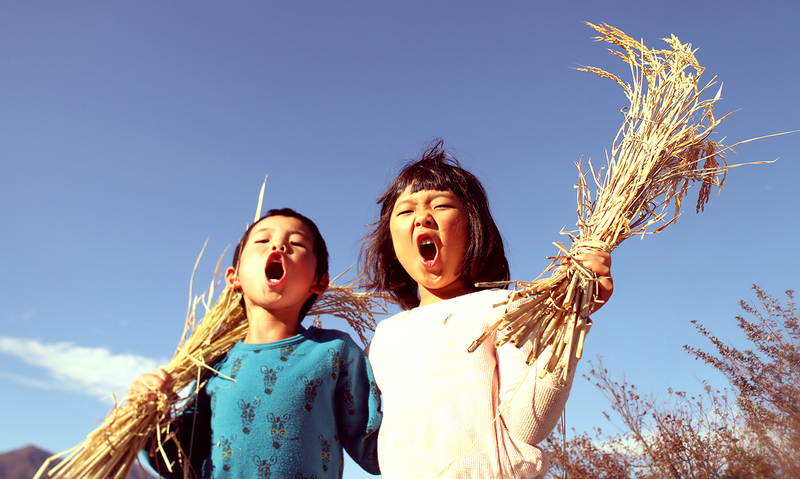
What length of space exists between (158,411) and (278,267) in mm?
674

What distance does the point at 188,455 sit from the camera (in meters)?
1.78

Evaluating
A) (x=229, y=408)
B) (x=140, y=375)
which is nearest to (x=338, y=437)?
(x=229, y=408)

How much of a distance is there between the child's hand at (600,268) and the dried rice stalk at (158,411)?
1.31 meters

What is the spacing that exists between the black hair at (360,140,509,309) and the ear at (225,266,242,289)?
0.66 meters

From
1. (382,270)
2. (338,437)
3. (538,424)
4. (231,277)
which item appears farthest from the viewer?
(382,270)

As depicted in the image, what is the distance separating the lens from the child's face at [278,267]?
1.89 meters

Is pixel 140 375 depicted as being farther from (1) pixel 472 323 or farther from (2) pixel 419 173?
(2) pixel 419 173

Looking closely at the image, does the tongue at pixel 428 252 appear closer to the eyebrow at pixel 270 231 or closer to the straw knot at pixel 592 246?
the eyebrow at pixel 270 231

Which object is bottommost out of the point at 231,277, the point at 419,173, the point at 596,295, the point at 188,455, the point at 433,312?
the point at 188,455

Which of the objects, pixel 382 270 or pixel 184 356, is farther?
pixel 382 270

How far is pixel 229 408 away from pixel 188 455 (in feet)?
0.80

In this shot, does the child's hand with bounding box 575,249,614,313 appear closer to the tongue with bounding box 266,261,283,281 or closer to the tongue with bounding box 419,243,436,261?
the tongue with bounding box 419,243,436,261

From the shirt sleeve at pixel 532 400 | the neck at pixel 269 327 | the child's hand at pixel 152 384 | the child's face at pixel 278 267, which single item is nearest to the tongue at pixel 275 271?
the child's face at pixel 278 267

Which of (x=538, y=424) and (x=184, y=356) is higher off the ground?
(x=184, y=356)
